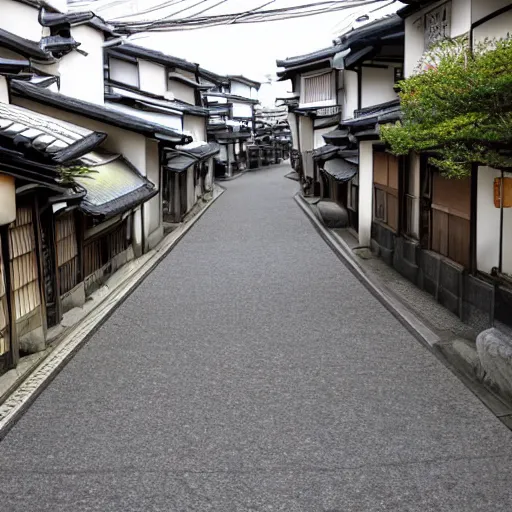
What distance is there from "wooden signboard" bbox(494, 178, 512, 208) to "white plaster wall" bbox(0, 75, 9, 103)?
10763 millimetres

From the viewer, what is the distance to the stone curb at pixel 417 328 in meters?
9.24

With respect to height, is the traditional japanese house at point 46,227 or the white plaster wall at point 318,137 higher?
the white plaster wall at point 318,137

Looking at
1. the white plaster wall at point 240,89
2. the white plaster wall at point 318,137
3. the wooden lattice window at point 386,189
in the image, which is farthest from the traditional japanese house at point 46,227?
the white plaster wall at point 240,89

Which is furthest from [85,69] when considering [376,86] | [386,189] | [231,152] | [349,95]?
[231,152]

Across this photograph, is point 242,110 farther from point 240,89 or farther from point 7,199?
point 7,199

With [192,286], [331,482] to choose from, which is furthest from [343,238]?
[331,482]

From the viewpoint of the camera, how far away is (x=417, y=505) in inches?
257

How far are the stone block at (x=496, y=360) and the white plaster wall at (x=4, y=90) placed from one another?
11.7 meters

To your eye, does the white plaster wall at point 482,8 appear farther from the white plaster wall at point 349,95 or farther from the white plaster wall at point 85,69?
the white plaster wall at point 349,95

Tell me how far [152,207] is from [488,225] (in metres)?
15.3

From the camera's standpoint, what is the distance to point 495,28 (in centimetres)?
1375

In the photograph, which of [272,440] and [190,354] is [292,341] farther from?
[272,440]

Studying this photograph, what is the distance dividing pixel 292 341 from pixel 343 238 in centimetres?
1408

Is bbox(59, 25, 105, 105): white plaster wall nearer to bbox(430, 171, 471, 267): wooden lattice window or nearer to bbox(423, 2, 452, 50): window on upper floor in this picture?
bbox(423, 2, 452, 50): window on upper floor
